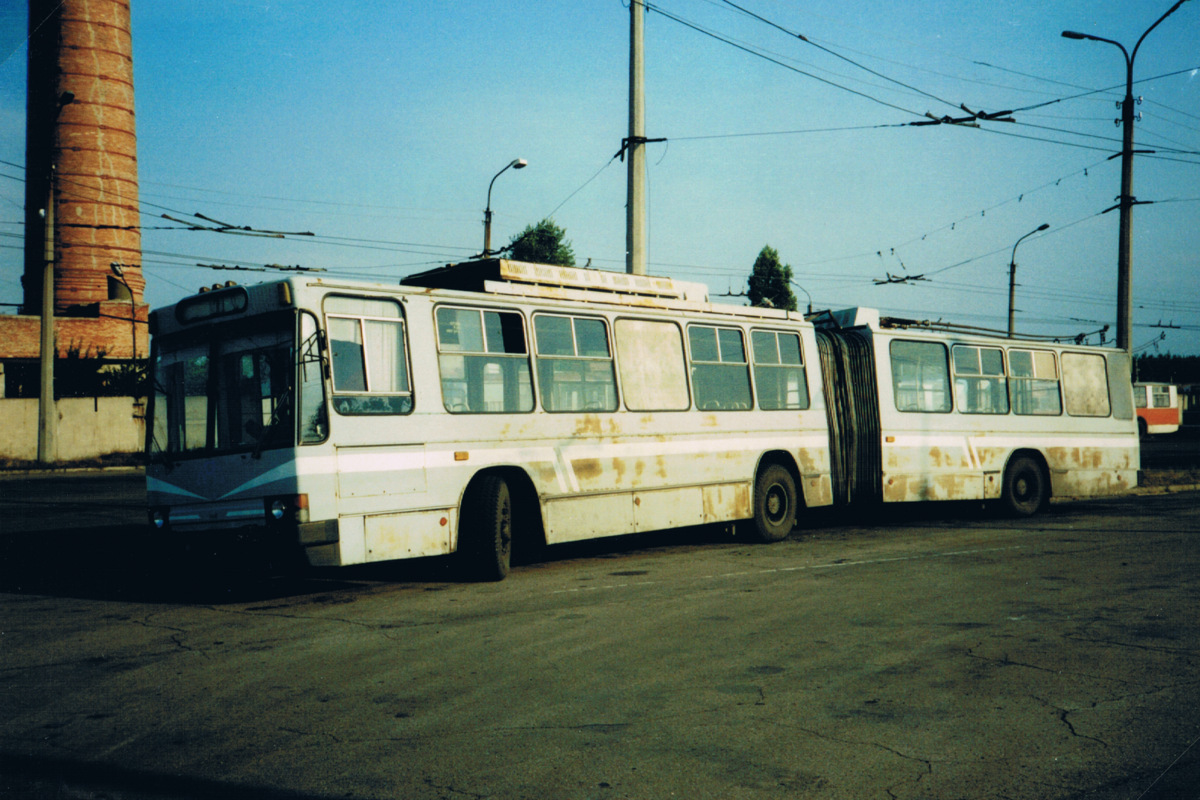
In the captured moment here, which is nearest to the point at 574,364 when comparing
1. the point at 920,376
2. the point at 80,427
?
the point at 920,376

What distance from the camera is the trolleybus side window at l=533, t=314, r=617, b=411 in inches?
403

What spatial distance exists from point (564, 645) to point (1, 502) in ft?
53.5

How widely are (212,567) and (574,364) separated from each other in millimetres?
4232

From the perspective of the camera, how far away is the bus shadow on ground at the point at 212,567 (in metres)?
9.10

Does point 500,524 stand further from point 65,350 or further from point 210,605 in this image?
point 65,350

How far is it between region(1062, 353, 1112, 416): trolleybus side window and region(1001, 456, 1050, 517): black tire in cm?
140

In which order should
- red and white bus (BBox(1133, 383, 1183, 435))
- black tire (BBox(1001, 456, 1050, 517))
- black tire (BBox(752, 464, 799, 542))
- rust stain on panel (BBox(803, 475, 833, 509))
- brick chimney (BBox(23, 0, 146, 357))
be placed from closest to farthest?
black tire (BBox(752, 464, 799, 542))
rust stain on panel (BBox(803, 475, 833, 509))
black tire (BBox(1001, 456, 1050, 517))
brick chimney (BBox(23, 0, 146, 357))
red and white bus (BBox(1133, 383, 1183, 435))

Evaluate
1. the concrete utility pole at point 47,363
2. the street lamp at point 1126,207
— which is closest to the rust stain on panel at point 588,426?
the street lamp at point 1126,207

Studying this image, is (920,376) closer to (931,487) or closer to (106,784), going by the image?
(931,487)

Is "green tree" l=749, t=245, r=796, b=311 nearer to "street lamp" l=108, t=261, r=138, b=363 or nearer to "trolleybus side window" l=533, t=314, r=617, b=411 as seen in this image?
"street lamp" l=108, t=261, r=138, b=363

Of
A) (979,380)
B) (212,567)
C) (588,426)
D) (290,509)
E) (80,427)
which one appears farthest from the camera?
(80,427)

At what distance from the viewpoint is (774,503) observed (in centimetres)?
1289

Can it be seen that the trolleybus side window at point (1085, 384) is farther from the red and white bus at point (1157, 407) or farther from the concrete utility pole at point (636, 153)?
the red and white bus at point (1157, 407)

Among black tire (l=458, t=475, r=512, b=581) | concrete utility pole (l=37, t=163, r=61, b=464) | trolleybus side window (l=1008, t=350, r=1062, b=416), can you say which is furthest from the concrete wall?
trolleybus side window (l=1008, t=350, r=1062, b=416)
